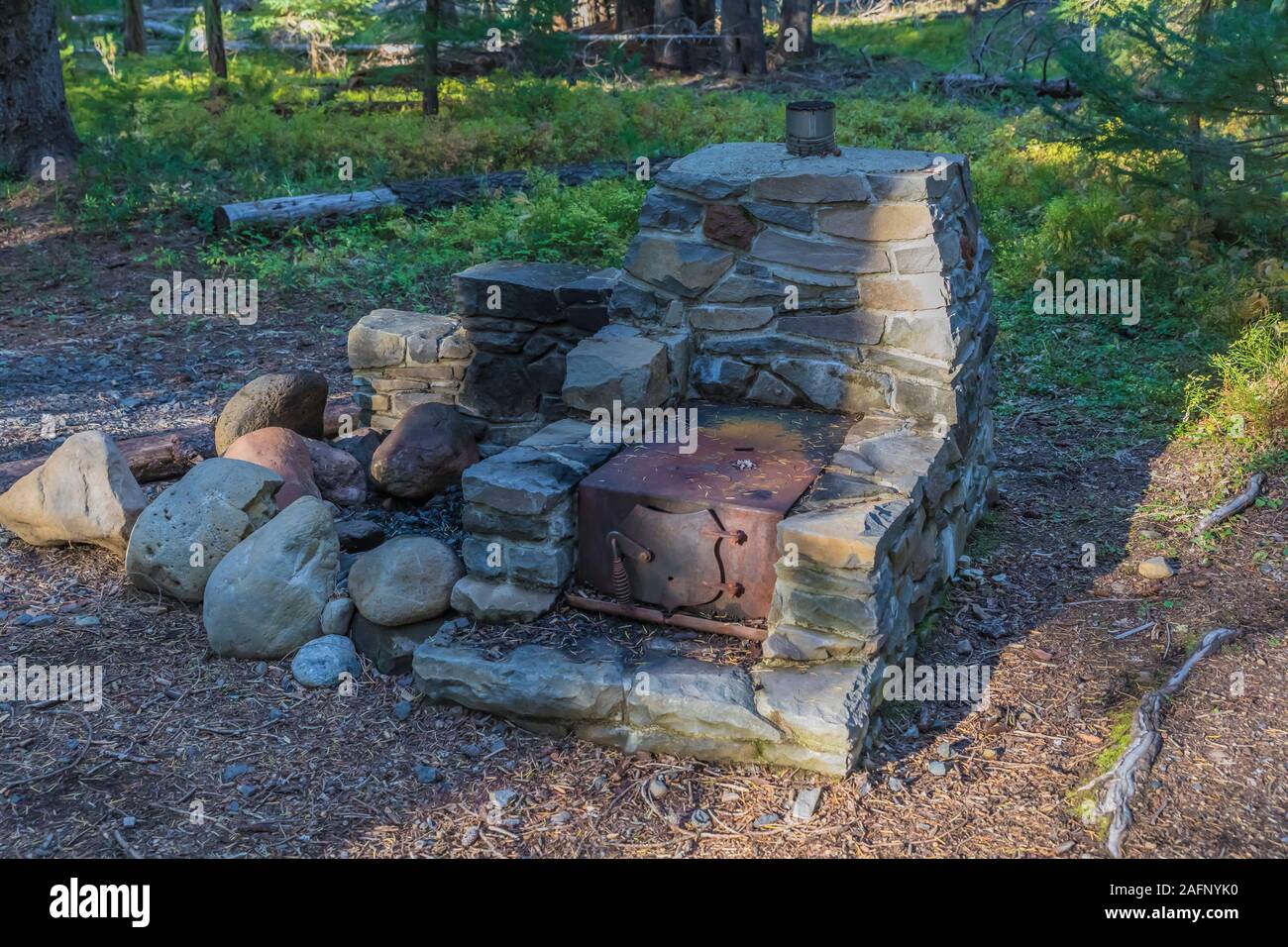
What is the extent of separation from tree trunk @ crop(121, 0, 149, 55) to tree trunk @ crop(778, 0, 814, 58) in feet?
33.7

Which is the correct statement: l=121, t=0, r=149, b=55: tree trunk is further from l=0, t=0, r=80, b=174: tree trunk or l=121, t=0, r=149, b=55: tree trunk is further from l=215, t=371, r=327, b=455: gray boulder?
l=215, t=371, r=327, b=455: gray boulder

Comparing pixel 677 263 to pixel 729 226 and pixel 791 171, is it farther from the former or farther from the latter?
pixel 791 171

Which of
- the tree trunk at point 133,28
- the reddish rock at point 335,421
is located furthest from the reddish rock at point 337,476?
the tree trunk at point 133,28

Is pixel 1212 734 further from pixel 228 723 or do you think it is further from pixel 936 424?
pixel 228 723

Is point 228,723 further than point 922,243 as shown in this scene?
No

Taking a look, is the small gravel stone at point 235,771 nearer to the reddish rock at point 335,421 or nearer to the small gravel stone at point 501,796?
the small gravel stone at point 501,796

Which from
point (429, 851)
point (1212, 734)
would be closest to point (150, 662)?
point (429, 851)

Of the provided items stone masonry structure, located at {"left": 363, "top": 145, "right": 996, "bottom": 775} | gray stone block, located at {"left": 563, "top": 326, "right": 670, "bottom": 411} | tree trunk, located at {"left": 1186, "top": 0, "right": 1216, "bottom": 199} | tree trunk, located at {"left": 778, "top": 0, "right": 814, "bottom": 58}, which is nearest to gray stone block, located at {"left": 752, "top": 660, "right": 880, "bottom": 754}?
stone masonry structure, located at {"left": 363, "top": 145, "right": 996, "bottom": 775}

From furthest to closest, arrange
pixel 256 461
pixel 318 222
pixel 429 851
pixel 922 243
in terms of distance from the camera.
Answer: pixel 318 222, pixel 256 461, pixel 922 243, pixel 429 851

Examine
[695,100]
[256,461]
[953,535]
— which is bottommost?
[953,535]

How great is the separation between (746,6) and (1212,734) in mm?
16561

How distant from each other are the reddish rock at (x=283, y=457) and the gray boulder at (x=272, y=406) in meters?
0.32

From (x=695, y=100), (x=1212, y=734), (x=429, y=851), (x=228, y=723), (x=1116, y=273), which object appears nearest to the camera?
(x=429, y=851)

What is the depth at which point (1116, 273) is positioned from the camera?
9.07 metres
